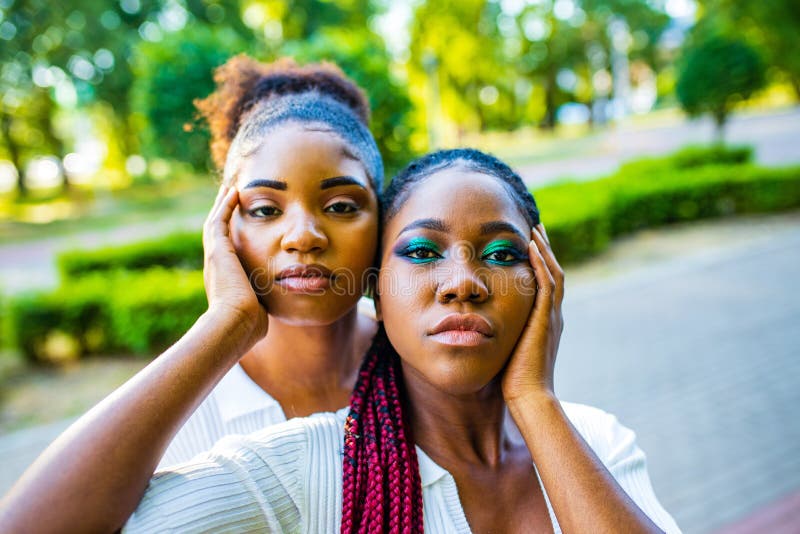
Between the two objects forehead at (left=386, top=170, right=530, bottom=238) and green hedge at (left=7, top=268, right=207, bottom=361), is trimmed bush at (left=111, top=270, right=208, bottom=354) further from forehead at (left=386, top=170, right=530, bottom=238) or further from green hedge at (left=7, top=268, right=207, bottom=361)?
forehead at (left=386, top=170, right=530, bottom=238)

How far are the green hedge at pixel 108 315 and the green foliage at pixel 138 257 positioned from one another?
1158 millimetres

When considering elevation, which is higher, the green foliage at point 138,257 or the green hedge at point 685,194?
the green hedge at point 685,194

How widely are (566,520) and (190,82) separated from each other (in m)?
6.54

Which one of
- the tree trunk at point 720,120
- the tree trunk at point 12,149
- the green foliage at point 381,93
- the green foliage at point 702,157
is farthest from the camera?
the tree trunk at point 12,149

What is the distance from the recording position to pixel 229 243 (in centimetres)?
181

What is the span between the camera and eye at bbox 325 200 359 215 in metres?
1.83

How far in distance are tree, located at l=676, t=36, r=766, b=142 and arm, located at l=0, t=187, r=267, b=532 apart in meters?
17.0

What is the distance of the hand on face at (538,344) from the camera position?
5.15 feet

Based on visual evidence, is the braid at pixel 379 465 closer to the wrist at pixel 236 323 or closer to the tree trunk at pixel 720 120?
the wrist at pixel 236 323

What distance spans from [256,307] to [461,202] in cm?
63

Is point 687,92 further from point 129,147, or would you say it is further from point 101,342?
point 129,147

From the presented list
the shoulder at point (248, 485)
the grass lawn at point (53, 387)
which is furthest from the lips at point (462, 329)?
the grass lawn at point (53, 387)

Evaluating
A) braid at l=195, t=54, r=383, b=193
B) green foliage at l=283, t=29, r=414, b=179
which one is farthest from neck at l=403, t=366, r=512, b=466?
green foliage at l=283, t=29, r=414, b=179

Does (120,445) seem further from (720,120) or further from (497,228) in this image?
(720,120)
